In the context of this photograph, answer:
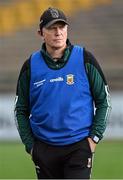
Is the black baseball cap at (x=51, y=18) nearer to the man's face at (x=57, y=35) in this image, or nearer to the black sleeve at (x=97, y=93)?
the man's face at (x=57, y=35)

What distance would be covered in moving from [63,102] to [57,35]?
531 mm

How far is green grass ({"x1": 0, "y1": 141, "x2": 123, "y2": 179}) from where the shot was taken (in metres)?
11.1

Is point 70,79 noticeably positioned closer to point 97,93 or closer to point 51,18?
point 97,93

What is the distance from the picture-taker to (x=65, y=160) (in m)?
5.96

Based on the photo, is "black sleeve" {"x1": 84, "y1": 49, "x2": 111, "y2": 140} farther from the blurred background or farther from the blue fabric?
the blurred background

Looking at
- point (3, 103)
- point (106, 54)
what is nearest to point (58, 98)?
point (3, 103)

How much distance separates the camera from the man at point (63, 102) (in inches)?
233

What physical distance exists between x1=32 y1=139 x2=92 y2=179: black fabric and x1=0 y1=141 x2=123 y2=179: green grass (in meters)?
4.77

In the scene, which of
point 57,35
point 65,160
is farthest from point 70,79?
point 65,160

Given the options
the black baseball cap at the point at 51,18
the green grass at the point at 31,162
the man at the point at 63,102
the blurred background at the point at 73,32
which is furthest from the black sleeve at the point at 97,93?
the blurred background at the point at 73,32

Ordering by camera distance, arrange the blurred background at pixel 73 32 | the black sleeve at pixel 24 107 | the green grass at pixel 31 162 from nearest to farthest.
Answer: the black sleeve at pixel 24 107
the green grass at pixel 31 162
the blurred background at pixel 73 32

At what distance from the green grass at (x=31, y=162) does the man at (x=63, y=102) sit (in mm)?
4821

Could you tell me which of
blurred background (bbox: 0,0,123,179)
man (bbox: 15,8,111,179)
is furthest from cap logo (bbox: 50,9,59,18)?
blurred background (bbox: 0,0,123,179)

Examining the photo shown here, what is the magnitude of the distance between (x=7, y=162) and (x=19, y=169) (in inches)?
41.6
